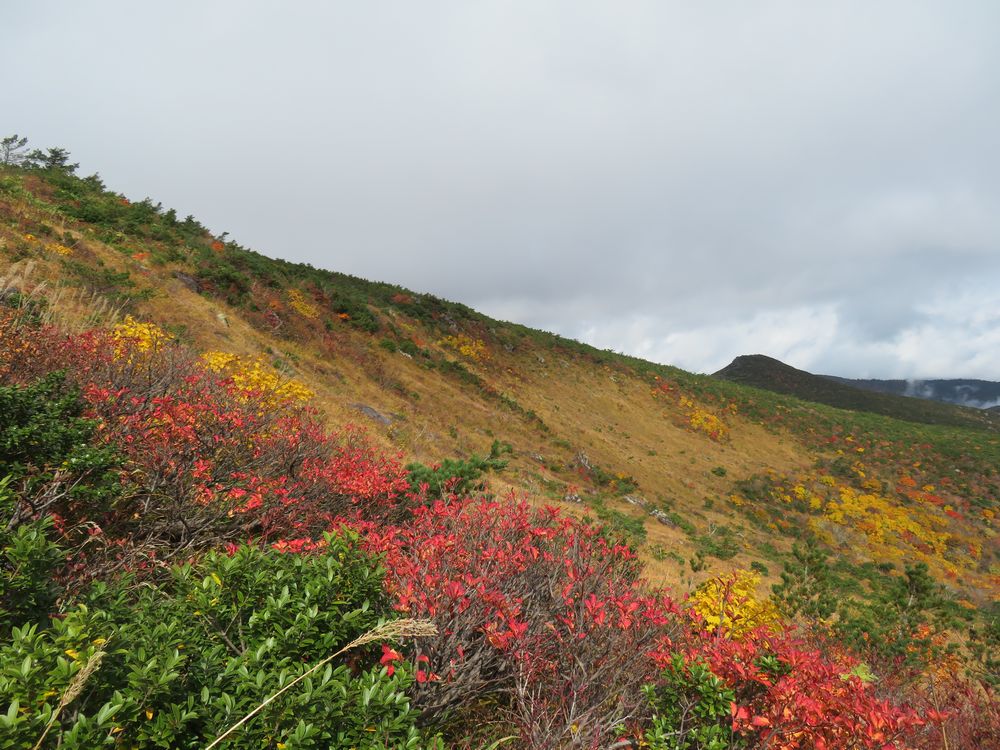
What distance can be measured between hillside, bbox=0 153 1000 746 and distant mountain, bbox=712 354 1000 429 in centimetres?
2881

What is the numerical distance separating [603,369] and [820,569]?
90.4 feet

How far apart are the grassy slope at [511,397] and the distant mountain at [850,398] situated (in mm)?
29308

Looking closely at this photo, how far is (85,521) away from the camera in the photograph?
376 centimetres

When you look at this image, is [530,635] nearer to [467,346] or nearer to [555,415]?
[555,415]

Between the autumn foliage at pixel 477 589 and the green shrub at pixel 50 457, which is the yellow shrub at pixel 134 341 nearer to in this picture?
the autumn foliage at pixel 477 589

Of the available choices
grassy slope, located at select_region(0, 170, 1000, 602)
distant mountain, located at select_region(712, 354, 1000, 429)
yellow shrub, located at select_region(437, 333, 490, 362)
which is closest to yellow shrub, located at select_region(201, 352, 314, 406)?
grassy slope, located at select_region(0, 170, 1000, 602)

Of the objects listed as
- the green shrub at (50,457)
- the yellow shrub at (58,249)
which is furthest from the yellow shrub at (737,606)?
the yellow shrub at (58,249)

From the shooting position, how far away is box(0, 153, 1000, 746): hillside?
41.0 feet

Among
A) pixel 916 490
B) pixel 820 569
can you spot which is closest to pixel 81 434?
Answer: pixel 820 569

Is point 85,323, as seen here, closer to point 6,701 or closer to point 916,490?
point 6,701

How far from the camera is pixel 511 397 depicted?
25.8 m

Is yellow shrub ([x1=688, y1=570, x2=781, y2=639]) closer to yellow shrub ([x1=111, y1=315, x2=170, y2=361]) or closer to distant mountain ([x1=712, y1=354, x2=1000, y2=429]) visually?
yellow shrub ([x1=111, y1=315, x2=170, y2=361])

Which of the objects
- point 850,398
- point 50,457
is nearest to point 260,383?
point 50,457

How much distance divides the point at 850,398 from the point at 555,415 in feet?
206
